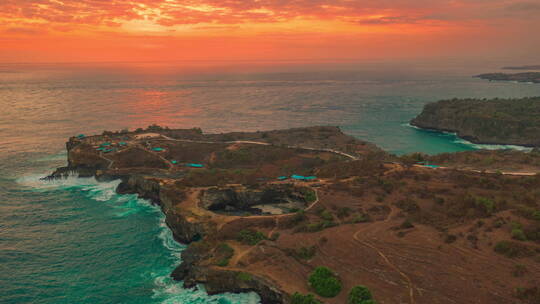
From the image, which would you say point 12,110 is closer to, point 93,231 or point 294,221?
point 93,231

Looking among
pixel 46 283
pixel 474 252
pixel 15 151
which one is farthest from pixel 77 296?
pixel 15 151

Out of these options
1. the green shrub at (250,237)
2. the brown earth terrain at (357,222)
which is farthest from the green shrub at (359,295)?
the green shrub at (250,237)

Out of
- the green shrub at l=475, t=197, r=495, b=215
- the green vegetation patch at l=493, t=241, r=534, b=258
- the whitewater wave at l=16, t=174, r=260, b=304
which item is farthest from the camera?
the green shrub at l=475, t=197, r=495, b=215

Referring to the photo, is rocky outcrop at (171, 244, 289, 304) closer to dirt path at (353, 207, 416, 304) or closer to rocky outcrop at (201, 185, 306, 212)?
dirt path at (353, 207, 416, 304)

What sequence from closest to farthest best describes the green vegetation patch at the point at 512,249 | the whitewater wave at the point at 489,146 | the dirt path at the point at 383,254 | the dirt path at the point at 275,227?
the dirt path at the point at 383,254, the green vegetation patch at the point at 512,249, the dirt path at the point at 275,227, the whitewater wave at the point at 489,146

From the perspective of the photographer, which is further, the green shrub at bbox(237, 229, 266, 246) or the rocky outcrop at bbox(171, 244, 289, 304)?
the green shrub at bbox(237, 229, 266, 246)

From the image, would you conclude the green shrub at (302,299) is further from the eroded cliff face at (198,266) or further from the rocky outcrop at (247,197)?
the rocky outcrop at (247,197)

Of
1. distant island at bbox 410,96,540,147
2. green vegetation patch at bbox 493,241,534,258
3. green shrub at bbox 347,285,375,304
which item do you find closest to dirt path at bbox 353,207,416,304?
green shrub at bbox 347,285,375,304
